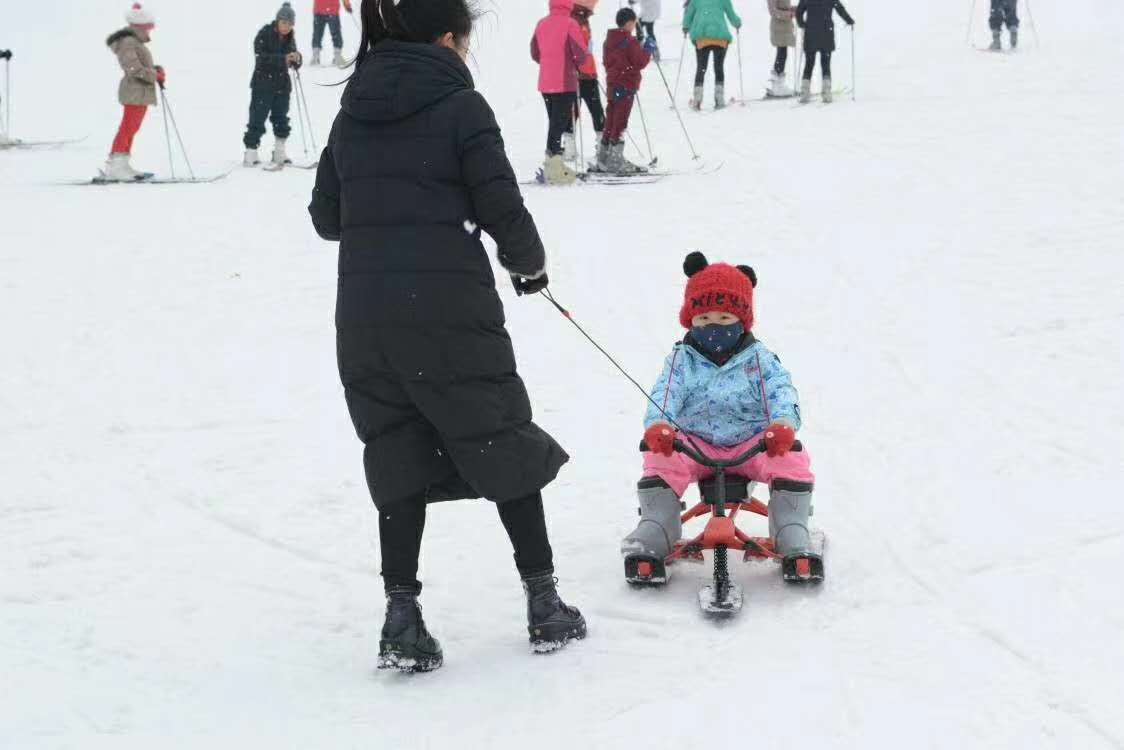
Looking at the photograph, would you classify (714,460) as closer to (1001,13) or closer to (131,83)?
(131,83)

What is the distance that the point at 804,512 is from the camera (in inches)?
171

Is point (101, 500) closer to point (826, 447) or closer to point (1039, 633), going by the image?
point (826, 447)

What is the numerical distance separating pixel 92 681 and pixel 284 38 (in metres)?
10.0

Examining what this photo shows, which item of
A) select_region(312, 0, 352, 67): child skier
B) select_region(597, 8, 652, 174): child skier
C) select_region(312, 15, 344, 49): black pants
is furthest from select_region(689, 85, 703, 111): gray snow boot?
select_region(312, 15, 344, 49): black pants

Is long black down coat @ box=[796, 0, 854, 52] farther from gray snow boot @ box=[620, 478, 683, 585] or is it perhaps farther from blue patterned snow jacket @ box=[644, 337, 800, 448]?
gray snow boot @ box=[620, 478, 683, 585]

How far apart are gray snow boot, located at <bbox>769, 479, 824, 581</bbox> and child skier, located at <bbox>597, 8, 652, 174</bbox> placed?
25.9 feet

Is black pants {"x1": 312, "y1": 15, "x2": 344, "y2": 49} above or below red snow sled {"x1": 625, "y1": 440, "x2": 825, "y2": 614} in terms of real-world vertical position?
above

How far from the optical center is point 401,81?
3.42 meters

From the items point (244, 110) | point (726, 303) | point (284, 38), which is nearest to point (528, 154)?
point (284, 38)

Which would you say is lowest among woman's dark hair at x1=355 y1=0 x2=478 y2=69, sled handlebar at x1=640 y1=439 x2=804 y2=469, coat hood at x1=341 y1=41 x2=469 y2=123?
sled handlebar at x1=640 y1=439 x2=804 y2=469

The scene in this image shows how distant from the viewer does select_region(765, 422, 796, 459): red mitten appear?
13.6 ft

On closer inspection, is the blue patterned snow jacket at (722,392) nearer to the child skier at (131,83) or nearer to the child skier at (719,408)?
the child skier at (719,408)

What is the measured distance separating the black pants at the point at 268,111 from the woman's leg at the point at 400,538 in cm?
982

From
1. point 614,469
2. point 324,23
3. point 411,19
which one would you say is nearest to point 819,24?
point 324,23
